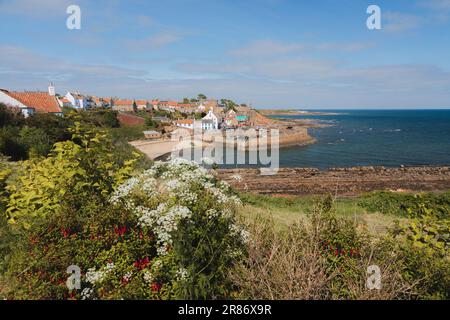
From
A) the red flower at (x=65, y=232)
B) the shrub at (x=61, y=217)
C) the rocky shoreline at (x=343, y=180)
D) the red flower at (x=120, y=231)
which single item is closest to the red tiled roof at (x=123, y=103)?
A: the rocky shoreline at (x=343, y=180)

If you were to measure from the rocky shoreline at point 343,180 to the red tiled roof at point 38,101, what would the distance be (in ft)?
81.2

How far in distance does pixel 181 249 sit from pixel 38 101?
4334 centimetres

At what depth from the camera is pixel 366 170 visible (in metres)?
38.2

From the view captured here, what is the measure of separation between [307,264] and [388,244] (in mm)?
1816

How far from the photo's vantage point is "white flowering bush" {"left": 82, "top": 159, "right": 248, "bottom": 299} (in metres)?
4.08

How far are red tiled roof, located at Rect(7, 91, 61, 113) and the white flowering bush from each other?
39476 millimetres

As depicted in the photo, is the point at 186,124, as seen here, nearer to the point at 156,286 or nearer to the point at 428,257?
the point at 156,286

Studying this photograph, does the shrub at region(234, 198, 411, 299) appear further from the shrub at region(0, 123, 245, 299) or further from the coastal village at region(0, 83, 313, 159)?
the coastal village at region(0, 83, 313, 159)

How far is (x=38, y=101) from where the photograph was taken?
38.8 m

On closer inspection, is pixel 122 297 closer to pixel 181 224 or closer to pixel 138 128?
pixel 181 224

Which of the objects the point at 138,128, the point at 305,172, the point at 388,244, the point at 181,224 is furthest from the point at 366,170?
the point at 138,128

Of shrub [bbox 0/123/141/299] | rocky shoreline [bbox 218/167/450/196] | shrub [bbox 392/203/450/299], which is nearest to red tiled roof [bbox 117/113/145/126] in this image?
rocky shoreline [bbox 218/167/450/196]

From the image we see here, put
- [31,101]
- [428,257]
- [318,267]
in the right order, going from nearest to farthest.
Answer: [318,267], [428,257], [31,101]

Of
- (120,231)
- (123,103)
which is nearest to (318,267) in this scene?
(120,231)
